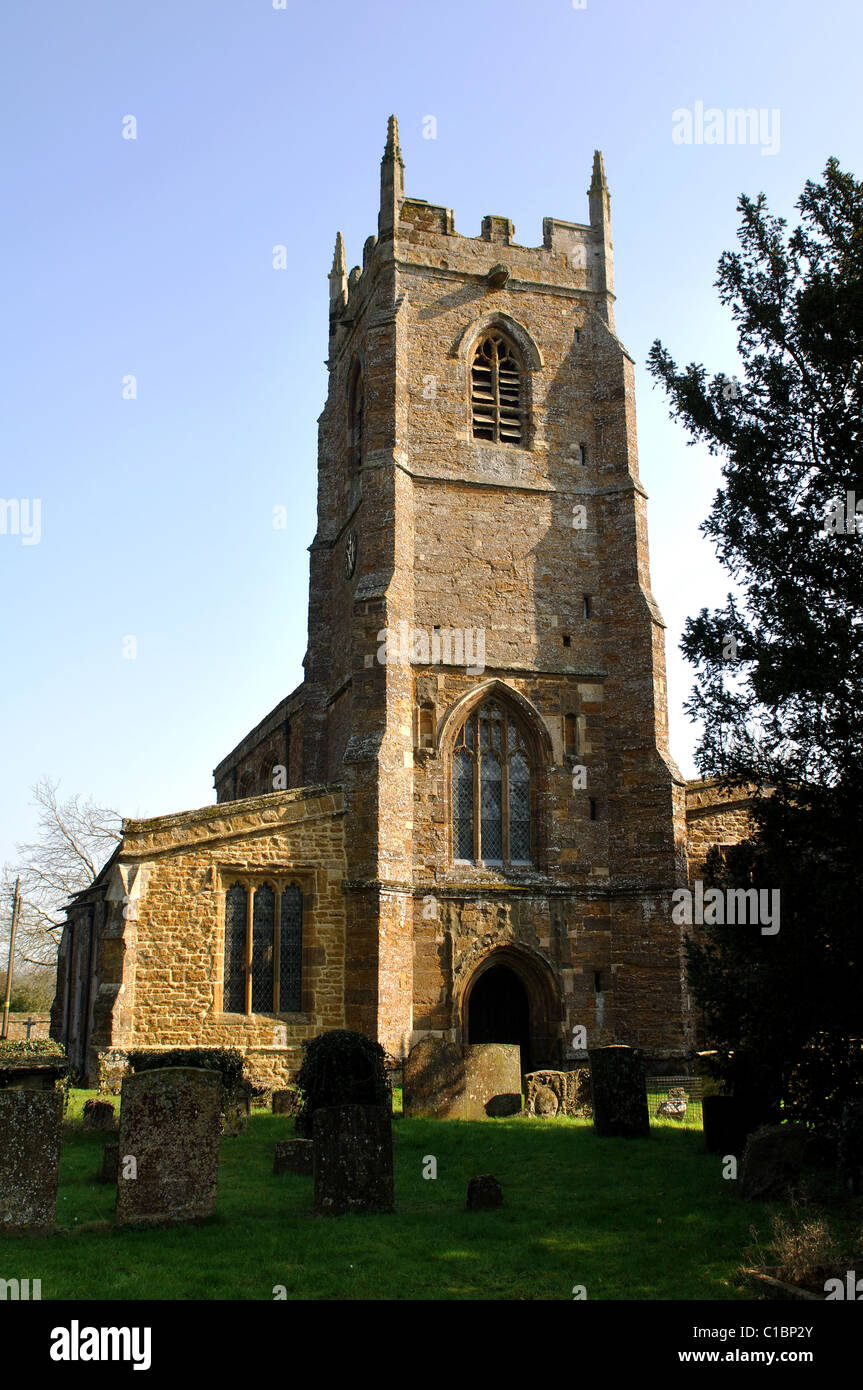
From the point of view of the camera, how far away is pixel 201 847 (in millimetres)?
18828

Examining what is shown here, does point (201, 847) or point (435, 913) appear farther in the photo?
point (435, 913)

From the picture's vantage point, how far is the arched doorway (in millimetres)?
20953

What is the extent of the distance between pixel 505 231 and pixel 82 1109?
19.3 m

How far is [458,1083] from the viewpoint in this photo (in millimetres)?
15227

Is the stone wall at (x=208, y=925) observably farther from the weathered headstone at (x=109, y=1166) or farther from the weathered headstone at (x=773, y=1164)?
the weathered headstone at (x=773, y=1164)

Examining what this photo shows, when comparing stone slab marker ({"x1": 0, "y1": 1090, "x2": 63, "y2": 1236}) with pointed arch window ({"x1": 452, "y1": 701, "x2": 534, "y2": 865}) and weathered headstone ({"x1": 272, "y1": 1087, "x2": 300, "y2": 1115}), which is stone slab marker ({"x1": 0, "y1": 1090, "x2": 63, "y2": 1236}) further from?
pointed arch window ({"x1": 452, "y1": 701, "x2": 534, "y2": 865})

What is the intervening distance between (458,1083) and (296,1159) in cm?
A: 415

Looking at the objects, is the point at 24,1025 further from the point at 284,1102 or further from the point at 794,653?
the point at 794,653

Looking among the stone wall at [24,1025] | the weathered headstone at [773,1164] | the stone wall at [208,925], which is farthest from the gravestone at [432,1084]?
the stone wall at [24,1025]

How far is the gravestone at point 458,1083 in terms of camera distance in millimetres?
15109

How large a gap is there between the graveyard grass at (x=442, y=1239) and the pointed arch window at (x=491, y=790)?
352 inches
